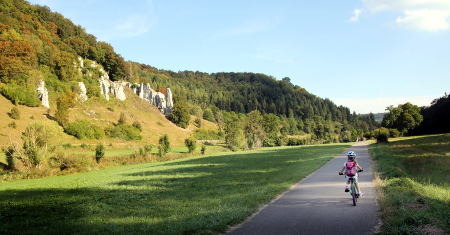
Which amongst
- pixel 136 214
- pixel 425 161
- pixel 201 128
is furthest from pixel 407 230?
pixel 201 128

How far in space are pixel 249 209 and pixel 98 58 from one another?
385 feet

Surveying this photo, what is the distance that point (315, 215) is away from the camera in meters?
11.3

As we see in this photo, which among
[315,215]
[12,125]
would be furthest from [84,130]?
[315,215]

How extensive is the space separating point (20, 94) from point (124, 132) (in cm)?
2349

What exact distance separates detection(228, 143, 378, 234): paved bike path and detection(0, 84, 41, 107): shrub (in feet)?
238

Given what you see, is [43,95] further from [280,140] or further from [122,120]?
[280,140]

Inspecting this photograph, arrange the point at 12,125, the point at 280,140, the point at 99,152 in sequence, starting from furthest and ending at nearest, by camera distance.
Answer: the point at 280,140 < the point at 12,125 < the point at 99,152

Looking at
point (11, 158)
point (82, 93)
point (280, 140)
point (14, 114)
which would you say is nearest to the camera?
point (11, 158)

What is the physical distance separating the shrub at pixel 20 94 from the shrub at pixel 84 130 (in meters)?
9.91

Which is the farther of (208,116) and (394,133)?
(208,116)

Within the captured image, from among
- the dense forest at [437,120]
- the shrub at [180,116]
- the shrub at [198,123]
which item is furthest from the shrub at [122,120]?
the dense forest at [437,120]

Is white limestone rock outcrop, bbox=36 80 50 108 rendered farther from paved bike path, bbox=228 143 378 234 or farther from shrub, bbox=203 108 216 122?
shrub, bbox=203 108 216 122

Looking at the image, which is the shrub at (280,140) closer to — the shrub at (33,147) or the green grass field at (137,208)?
the shrub at (33,147)

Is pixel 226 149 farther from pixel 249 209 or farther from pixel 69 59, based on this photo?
pixel 249 209
